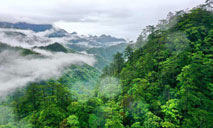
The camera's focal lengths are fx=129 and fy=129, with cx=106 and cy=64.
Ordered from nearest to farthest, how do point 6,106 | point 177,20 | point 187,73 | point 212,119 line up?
point 212,119 < point 187,73 < point 177,20 < point 6,106

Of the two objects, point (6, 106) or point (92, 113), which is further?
point (6, 106)

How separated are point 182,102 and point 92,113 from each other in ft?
61.9

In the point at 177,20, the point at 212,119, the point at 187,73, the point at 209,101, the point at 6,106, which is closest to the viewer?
the point at 212,119

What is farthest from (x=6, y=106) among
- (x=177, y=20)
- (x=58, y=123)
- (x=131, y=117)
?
(x=177, y=20)

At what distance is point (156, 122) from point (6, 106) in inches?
2431

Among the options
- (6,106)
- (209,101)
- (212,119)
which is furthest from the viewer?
(6,106)

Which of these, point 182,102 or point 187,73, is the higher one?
point 187,73

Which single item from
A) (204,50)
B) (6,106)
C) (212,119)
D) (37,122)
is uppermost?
(204,50)

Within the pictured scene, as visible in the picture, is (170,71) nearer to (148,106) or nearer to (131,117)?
(148,106)

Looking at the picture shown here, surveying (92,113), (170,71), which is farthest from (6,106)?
(170,71)

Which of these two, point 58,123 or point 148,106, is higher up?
point 148,106

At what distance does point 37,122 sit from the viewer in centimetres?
2853

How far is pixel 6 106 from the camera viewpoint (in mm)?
55562

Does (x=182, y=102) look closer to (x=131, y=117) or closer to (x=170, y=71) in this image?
(x=170, y=71)
